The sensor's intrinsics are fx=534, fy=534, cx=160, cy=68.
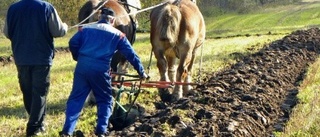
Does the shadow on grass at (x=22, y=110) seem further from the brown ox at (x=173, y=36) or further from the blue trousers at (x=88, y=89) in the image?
the blue trousers at (x=88, y=89)

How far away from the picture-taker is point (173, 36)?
8.83m

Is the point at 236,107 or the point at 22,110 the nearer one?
the point at 236,107

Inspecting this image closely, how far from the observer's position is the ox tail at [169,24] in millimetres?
8727

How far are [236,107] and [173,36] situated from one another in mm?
1801

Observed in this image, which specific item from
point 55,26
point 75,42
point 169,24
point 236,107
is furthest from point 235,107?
point 55,26

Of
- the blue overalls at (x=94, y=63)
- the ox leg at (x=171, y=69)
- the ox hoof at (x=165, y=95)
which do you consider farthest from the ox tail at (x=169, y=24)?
the blue overalls at (x=94, y=63)

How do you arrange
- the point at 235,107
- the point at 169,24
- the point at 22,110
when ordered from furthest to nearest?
1. the point at 22,110
2. the point at 169,24
3. the point at 235,107

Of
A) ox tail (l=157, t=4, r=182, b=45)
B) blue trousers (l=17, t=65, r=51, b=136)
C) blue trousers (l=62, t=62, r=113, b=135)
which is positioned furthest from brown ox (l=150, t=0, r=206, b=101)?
blue trousers (l=17, t=65, r=51, b=136)

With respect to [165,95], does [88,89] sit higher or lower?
higher

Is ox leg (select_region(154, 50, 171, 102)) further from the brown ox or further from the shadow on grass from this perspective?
the shadow on grass

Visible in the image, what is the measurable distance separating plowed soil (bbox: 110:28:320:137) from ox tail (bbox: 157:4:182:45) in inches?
40.4

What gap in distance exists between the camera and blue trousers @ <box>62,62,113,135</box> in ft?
21.9

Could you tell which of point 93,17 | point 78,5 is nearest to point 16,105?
point 93,17

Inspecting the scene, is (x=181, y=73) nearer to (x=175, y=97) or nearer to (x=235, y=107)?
(x=175, y=97)
